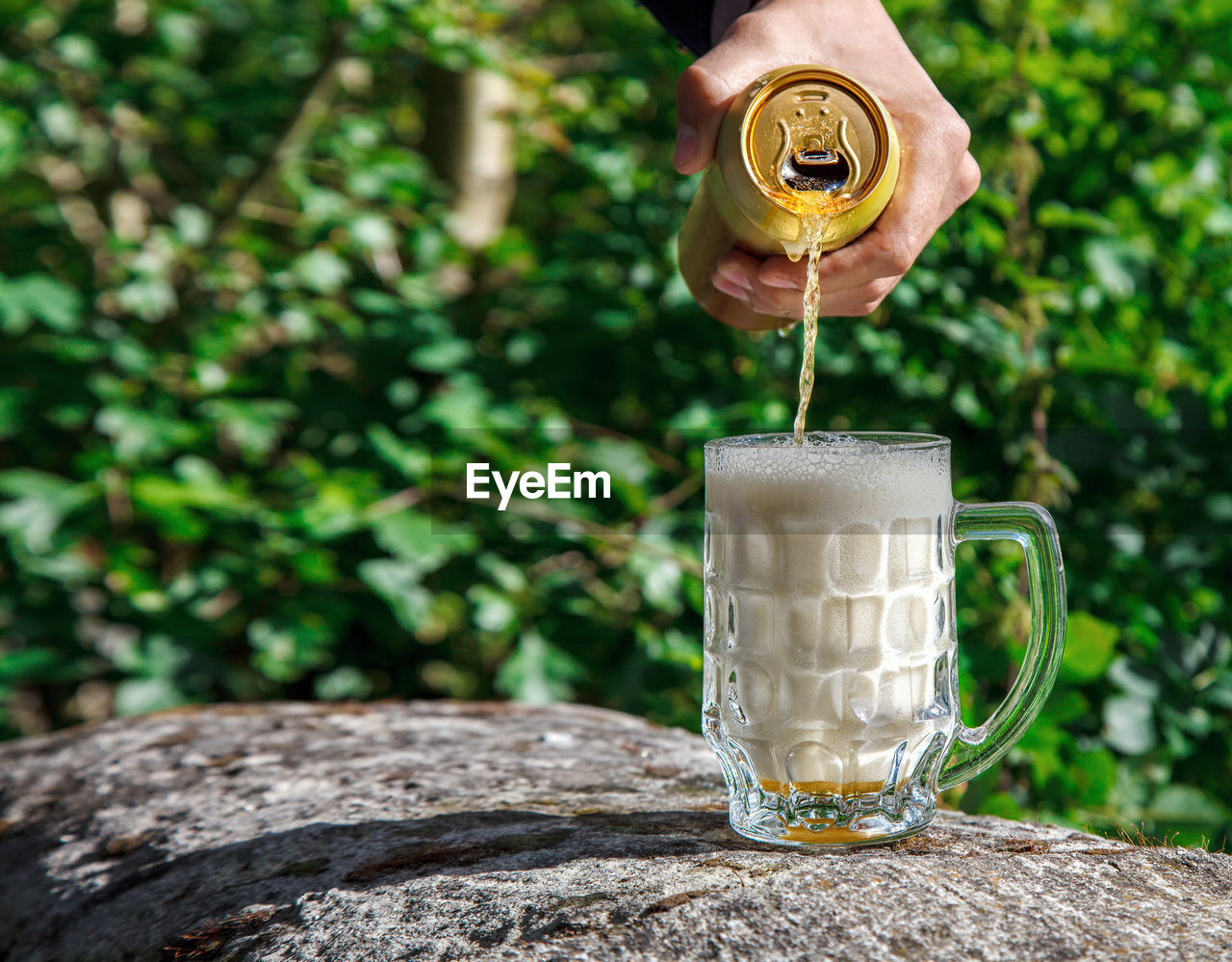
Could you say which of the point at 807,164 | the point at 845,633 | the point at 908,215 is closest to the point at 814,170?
the point at 807,164

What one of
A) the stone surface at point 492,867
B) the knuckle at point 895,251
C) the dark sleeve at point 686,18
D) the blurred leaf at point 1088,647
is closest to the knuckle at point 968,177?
the knuckle at point 895,251

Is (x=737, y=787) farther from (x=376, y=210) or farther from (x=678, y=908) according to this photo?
(x=376, y=210)

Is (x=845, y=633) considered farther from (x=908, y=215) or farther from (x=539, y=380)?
(x=539, y=380)

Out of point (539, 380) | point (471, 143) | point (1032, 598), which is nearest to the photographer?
point (1032, 598)

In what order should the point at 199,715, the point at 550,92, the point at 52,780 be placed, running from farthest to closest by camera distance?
the point at 550,92 → the point at 199,715 → the point at 52,780

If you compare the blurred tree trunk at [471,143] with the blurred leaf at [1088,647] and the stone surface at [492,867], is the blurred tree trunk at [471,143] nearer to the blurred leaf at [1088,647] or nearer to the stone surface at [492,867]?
the stone surface at [492,867]

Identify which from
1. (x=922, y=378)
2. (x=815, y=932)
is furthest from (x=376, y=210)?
(x=815, y=932)
